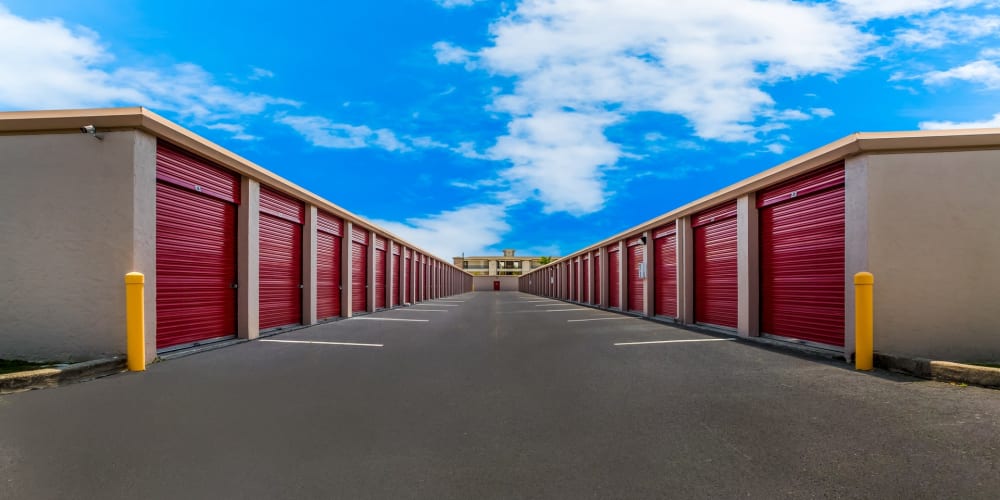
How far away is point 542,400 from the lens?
4.74 m

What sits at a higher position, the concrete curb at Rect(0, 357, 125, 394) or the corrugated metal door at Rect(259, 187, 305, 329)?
the corrugated metal door at Rect(259, 187, 305, 329)

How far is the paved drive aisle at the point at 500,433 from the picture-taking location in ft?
9.38

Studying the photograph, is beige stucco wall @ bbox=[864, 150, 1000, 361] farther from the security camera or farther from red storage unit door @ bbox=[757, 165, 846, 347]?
the security camera

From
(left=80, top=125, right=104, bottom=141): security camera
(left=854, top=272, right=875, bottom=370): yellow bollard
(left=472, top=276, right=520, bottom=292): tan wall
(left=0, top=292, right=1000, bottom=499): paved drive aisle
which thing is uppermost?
(left=80, top=125, right=104, bottom=141): security camera

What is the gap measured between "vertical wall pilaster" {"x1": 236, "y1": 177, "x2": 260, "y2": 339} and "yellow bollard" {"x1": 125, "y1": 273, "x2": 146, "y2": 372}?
3.16m

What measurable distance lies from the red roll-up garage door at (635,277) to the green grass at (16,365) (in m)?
17.0

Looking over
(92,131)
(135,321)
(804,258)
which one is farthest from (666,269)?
(92,131)

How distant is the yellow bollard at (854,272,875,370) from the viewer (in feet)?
21.5

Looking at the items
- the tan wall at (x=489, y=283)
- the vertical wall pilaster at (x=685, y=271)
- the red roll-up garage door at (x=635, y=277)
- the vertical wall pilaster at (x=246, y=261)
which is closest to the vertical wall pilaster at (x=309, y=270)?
the vertical wall pilaster at (x=246, y=261)

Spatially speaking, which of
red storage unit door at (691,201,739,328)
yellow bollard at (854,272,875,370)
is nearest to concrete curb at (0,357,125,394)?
yellow bollard at (854,272,875,370)

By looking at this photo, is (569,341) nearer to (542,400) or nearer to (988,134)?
(542,400)

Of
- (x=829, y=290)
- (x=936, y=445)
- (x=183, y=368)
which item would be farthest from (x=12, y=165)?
(x=829, y=290)

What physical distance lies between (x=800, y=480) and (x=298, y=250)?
509 inches

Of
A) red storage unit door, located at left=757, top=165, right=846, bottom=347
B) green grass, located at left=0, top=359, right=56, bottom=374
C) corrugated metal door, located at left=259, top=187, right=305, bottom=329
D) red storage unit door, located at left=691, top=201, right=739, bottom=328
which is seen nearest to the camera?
green grass, located at left=0, top=359, right=56, bottom=374
